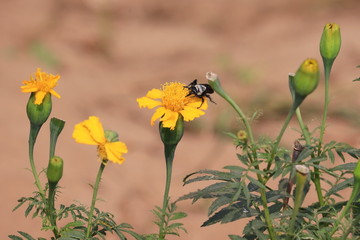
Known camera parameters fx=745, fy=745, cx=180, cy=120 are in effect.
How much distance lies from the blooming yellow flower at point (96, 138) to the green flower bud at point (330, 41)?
400 mm

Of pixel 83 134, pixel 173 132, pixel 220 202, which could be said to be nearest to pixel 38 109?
pixel 83 134

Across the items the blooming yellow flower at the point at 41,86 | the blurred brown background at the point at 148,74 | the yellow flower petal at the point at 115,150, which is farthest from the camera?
the blurred brown background at the point at 148,74

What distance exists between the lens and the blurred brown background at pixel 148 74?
3252 mm

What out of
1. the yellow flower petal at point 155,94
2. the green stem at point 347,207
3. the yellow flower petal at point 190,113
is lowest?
the green stem at point 347,207

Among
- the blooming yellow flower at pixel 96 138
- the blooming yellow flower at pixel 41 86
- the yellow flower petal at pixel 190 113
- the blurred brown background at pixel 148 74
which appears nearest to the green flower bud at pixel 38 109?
the blooming yellow flower at pixel 41 86

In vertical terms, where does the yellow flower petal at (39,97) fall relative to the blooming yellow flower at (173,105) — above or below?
above

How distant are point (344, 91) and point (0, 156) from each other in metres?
1.74

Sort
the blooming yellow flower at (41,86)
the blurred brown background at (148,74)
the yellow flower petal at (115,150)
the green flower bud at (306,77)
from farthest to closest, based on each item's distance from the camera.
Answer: the blurred brown background at (148,74), the blooming yellow flower at (41,86), the yellow flower petal at (115,150), the green flower bud at (306,77)

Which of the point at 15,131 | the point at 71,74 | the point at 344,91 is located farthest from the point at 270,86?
the point at 15,131

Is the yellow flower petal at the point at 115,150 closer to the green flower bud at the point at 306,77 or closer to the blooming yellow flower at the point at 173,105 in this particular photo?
the blooming yellow flower at the point at 173,105

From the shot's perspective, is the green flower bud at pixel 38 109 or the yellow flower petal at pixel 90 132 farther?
the green flower bud at pixel 38 109

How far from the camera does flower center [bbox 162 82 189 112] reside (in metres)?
1.21

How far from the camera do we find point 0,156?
129 inches

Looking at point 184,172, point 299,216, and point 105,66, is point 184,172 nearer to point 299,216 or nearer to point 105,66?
point 105,66
